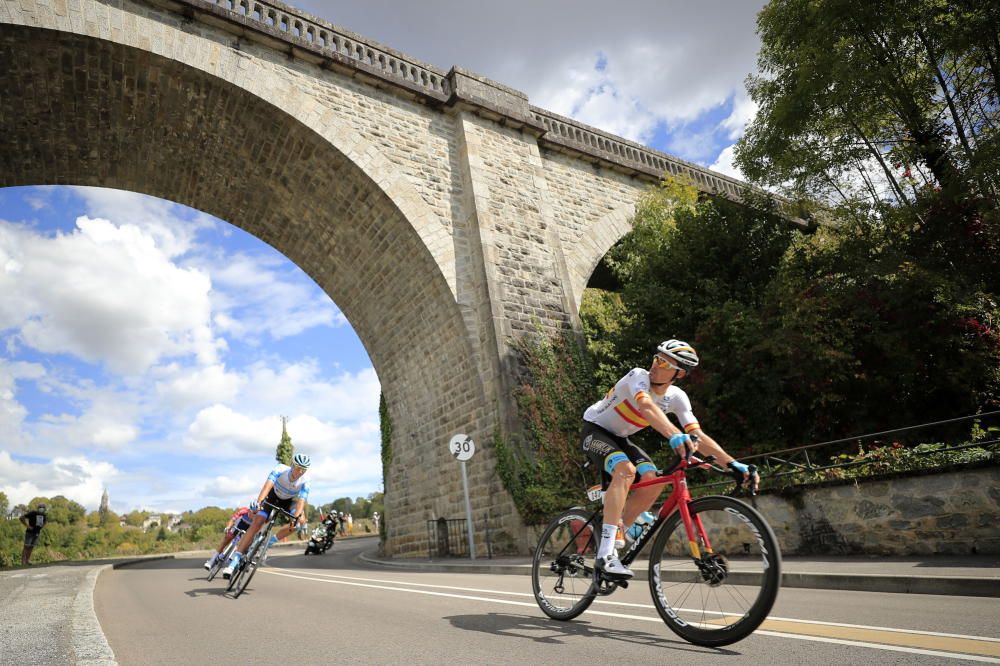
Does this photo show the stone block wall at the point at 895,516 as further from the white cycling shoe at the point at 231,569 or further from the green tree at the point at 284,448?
the green tree at the point at 284,448

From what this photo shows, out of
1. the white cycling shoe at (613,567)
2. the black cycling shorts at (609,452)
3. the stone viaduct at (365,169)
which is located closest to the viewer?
the white cycling shoe at (613,567)

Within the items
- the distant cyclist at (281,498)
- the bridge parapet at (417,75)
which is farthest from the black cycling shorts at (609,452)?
the bridge parapet at (417,75)

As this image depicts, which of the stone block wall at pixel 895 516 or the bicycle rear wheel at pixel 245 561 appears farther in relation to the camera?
the bicycle rear wheel at pixel 245 561

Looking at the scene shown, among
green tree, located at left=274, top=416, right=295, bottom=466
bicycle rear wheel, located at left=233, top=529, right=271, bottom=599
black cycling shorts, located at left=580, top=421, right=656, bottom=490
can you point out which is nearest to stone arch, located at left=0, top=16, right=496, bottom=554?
bicycle rear wheel, located at left=233, top=529, right=271, bottom=599

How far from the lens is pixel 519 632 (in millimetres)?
3924

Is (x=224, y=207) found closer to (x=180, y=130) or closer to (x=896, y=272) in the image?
(x=180, y=130)

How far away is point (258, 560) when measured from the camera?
291 inches

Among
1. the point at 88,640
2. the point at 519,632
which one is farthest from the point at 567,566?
the point at 88,640

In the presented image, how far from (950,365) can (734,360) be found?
3.65 metres

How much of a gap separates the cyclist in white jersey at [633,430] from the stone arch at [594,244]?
11.9 metres

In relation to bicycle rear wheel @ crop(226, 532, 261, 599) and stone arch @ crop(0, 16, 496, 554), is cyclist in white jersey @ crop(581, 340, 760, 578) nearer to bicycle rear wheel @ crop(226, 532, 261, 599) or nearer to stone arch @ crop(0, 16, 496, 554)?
bicycle rear wheel @ crop(226, 532, 261, 599)

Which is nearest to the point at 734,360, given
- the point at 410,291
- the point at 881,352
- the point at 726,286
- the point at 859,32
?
the point at 726,286

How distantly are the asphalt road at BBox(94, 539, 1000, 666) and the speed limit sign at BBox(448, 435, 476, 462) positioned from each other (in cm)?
574

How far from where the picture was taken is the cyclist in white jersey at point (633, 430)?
364cm
